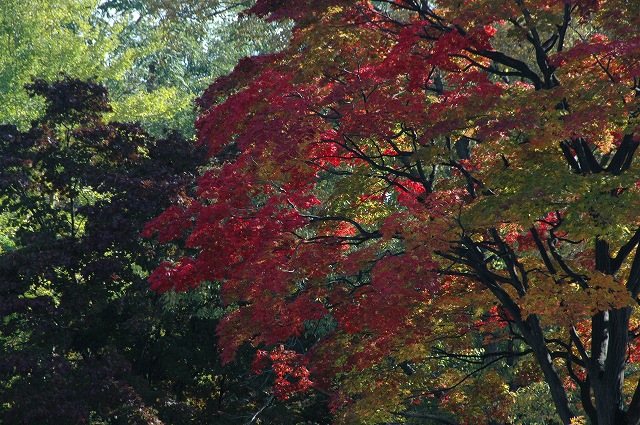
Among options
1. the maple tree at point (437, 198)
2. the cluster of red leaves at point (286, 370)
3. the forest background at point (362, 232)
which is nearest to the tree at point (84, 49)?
the forest background at point (362, 232)

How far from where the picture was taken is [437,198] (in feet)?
27.0

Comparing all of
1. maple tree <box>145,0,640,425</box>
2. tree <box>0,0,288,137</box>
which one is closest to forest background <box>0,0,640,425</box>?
maple tree <box>145,0,640,425</box>

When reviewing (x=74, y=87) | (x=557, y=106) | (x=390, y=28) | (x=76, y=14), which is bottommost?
(x=557, y=106)

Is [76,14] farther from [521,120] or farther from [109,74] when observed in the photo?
[521,120]

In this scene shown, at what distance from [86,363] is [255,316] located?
3.43 metres

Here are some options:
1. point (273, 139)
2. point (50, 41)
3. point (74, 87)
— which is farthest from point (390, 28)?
point (50, 41)

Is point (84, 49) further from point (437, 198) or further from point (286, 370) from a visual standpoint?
point (437, 198)

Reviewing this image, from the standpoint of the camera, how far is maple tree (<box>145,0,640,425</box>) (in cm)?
689

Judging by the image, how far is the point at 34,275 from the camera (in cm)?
1157

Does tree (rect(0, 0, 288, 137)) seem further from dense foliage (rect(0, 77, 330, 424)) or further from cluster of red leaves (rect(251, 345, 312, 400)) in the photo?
cluster of red leaves (rect(251, 345, 312, 400))

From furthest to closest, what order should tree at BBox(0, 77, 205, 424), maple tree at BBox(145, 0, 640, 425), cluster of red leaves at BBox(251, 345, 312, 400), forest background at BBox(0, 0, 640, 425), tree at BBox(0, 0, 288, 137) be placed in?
tree at BBox(0, 0, 288, 137), cluster of red leaves at BBox(251, 345, 312, 400), tree at BBox(0, 77, 205, 424), forest background at BBox(0, 0, 640, 425), maple tree at BBox(145, 0, 640, 425)

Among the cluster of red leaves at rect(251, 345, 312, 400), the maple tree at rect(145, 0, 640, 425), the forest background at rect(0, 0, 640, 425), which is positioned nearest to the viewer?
the maple tree at rect(145, 0, 640, 425)

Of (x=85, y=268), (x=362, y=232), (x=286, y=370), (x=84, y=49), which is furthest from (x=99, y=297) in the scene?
(x=84, y=49)

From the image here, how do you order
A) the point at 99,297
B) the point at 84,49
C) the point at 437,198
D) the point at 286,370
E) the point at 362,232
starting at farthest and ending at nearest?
the point at 84,49 → the point at 99,297 → the point at 286,370 → the point at 362,232 → the point at 437,198
